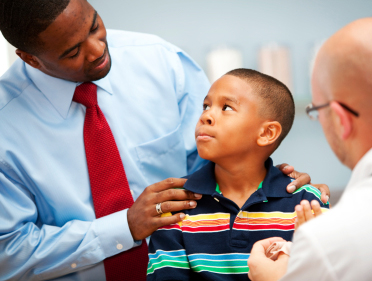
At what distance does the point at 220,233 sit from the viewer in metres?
1.13

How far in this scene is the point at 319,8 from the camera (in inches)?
96.3

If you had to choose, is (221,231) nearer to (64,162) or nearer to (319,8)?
(64,162)

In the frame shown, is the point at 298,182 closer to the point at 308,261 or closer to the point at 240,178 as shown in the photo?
the point at 240,178

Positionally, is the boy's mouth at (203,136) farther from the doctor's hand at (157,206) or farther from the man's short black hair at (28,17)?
the man's short black hair at (28,17)

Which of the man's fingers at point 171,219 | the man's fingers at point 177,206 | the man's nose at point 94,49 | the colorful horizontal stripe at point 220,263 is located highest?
the man's nose at point 94,49

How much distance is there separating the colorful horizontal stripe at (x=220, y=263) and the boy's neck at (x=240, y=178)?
0.19m

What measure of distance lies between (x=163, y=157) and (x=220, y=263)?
1.66 ft

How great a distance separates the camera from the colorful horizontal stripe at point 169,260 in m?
1.10

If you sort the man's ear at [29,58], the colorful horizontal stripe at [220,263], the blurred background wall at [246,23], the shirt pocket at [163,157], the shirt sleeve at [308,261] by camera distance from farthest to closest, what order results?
1. the blurred background wall at [246,23]
2. the shirt pocket at [163,157]
3. the man's ear at [29,58]
4. the colorful horizontal stripe at [220,263]
5. the shirt sleeve at [308,261]

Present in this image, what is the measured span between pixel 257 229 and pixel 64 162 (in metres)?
0.67

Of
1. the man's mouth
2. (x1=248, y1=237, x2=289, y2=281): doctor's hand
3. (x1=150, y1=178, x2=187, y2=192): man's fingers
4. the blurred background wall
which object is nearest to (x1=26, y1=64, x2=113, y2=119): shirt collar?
the man's mouth

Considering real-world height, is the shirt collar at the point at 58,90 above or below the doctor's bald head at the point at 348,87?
below

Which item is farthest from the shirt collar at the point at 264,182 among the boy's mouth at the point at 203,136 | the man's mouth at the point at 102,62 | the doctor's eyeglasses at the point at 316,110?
the man's mouth at the point at 102,62

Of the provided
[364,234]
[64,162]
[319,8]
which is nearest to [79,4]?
[64,162]
